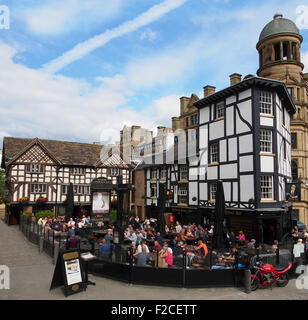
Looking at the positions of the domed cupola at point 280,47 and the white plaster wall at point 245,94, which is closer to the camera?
the white plaster wall at point 245,94

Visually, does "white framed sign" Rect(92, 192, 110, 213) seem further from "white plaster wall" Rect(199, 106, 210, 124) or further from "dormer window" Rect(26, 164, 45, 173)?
"white plaster wall" Rect(199, 106, 210, 124)

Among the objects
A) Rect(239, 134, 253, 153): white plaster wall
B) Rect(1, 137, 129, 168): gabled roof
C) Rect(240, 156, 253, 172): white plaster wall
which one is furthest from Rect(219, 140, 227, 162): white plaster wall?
Rect(1, 137, 129, 168): gabled roof

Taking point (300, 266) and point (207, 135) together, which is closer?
point (300, 266)

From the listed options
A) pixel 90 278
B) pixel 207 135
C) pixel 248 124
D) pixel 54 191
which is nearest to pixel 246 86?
pixel 248 124

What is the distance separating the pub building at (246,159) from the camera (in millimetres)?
18969

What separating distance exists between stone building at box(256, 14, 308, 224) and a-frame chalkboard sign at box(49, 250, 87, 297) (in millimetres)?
26268

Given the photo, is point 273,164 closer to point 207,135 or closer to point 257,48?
point 207,135

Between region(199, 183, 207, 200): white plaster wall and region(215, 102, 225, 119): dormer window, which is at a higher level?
region(215, 102, 225, 119): dormer window

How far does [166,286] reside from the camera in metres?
9.66

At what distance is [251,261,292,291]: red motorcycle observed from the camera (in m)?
9.47

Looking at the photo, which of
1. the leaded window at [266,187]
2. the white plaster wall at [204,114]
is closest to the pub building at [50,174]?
the white plaster wall at [204,114]

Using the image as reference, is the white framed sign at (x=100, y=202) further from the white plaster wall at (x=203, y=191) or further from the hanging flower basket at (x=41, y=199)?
the white plaster wall at (x=203, y=191)

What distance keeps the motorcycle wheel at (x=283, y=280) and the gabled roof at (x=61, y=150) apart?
26.3 metres
